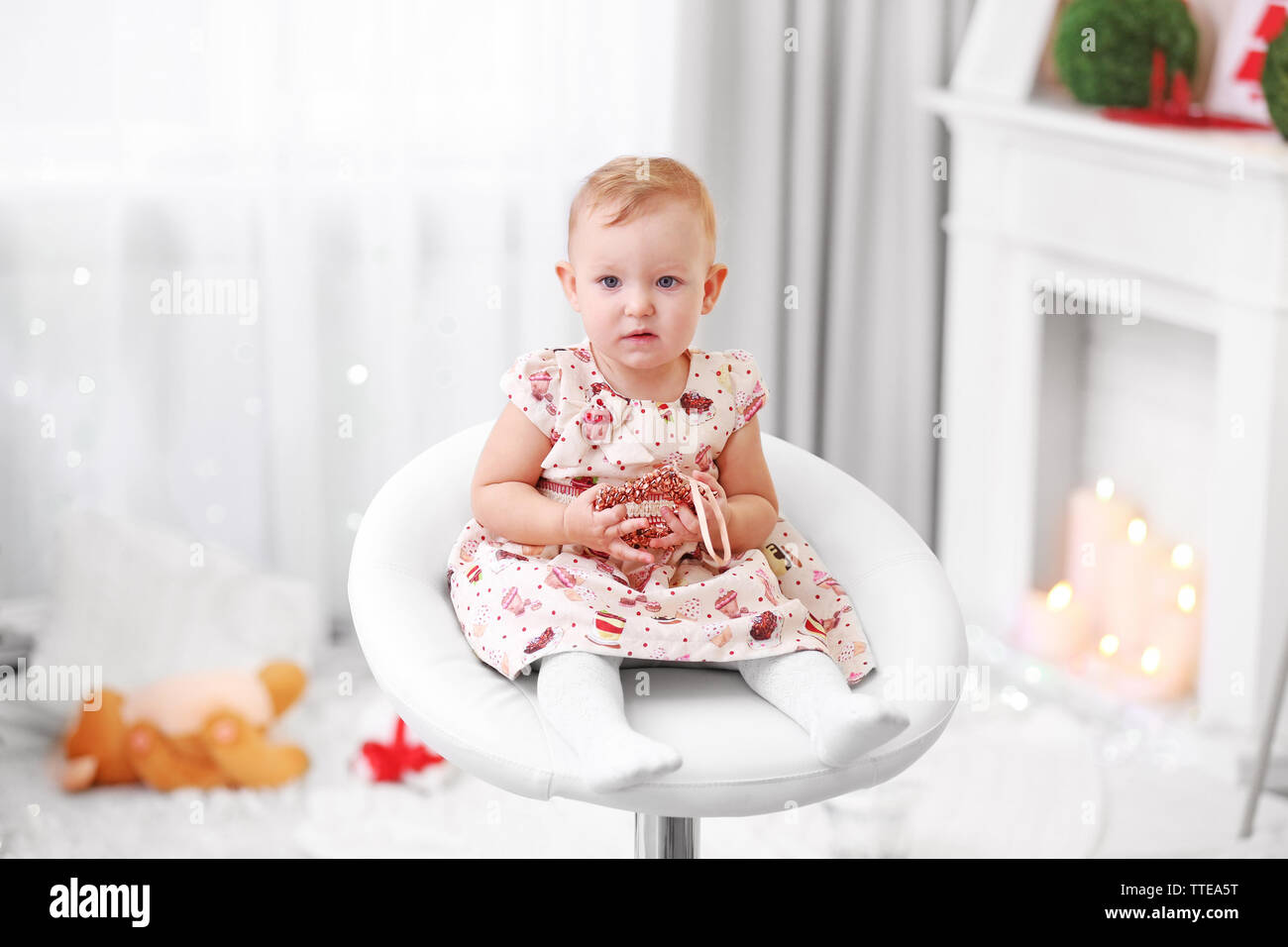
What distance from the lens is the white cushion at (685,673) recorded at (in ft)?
3.87

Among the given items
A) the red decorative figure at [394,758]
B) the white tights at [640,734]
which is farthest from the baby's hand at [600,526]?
the red decorative figure at [394,758]

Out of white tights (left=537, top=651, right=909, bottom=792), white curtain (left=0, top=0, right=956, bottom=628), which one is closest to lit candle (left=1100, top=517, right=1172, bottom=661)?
white curtain (left=0, top=0, right=956, bottom=628)

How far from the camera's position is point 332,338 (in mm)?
2539

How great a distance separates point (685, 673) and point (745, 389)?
32 cm

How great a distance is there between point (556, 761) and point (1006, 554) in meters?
1.68

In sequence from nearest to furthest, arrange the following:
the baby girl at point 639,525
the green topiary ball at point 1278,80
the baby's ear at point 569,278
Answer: the baby girl at point 639,525, the baby's ear at point 569,278, the green topiary ball at point 1278,80

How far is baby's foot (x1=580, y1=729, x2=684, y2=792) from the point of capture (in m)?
1.11

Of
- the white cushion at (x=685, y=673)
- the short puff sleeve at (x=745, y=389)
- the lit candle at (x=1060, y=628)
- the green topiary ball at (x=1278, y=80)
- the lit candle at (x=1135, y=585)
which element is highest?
the green topiary ball at (x=1278, y=80)

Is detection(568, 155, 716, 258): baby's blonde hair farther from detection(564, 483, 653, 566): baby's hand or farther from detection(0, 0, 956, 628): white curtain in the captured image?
detection(0, 0, 956, 628): white curtain

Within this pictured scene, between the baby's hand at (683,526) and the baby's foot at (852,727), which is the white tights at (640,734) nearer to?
the baby's foot at (852,727)

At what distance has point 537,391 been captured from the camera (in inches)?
55.9

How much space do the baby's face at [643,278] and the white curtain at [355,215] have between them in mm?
1181
